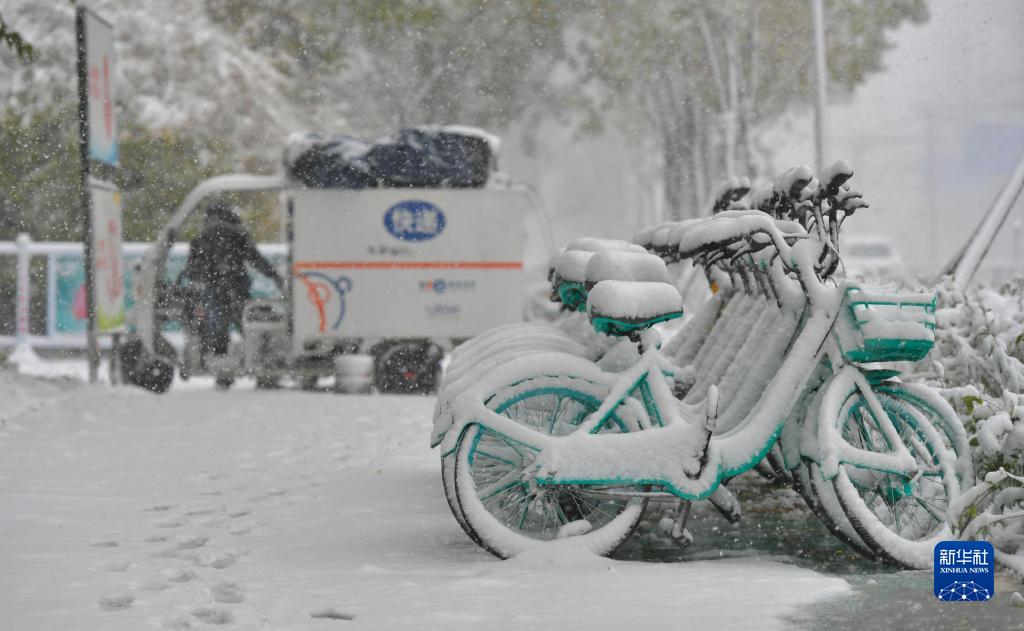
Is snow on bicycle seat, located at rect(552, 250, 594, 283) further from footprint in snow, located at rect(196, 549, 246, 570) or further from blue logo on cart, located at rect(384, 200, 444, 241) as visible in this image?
blue logo on cart, located at rect(384, 200, 444, 241)

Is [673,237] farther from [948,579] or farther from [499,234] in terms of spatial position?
[499,234]

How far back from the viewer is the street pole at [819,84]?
24.7 m

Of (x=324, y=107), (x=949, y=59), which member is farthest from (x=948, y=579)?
(x=949, y=59)

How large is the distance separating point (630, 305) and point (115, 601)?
1.89 m

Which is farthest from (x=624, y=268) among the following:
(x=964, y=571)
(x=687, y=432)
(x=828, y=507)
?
(x=964, y=571)

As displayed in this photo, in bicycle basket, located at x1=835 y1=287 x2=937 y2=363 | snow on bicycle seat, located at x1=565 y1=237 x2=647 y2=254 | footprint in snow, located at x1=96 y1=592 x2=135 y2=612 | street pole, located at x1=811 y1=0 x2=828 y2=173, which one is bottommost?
footprint in snow, located at x1=96 y1=592 x2=135 y2=612

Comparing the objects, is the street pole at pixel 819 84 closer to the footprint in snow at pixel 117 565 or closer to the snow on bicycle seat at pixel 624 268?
the snow on bicycle seat at pixel 624 268

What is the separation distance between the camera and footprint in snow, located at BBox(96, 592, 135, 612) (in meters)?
4.42

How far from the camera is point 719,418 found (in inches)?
208

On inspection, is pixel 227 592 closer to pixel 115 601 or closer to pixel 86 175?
pixel 115 601

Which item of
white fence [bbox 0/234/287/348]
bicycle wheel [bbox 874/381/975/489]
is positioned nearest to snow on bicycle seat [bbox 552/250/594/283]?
bicycle wheel [bbox 874/381/975/489]

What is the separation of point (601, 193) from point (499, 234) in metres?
60.8

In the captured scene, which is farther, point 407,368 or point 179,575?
point 407,368

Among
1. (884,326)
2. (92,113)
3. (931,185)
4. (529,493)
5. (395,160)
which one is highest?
(931,185)
